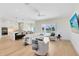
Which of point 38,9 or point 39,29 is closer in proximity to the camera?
point 38,9

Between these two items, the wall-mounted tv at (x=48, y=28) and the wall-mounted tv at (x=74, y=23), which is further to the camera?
the wall-mounted tv at (x=48, y=28)

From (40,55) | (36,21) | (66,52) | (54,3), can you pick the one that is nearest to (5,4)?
(36,21)

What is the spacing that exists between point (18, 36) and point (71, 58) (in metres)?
1.27

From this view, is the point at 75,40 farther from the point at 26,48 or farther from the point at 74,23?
the point at 26,48


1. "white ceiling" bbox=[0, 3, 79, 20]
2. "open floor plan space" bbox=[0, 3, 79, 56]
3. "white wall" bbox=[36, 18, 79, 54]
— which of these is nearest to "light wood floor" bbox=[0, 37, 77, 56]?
"open floor plan space" bbox=[0, 3, 79, 56]

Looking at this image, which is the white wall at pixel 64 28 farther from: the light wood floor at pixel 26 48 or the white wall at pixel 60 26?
the light wood floor at pixel 26 48

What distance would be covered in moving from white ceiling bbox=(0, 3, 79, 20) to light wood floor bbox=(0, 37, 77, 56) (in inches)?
22.5

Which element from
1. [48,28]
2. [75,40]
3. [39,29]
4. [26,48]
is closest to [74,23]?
[75,40]

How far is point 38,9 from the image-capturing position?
2.14 metres

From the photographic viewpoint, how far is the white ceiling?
6.79 feet

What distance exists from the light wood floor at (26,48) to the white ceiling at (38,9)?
22.5 inches

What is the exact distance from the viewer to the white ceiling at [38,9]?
2070 mm

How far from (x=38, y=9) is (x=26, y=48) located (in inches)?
35.4

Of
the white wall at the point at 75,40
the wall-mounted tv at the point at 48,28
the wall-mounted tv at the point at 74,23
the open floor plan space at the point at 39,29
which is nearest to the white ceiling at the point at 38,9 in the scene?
the open floor plan space at the point at 39,29
